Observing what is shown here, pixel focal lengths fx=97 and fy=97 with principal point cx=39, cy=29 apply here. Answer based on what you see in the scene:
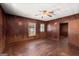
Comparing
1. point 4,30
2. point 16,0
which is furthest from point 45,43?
point 16,0

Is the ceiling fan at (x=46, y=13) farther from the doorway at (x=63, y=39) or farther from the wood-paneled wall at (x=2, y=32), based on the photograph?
the wood-paneled wall at (x=2, y=32)

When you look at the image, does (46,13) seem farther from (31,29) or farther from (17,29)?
(17,29)

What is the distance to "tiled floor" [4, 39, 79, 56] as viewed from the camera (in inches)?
89.4

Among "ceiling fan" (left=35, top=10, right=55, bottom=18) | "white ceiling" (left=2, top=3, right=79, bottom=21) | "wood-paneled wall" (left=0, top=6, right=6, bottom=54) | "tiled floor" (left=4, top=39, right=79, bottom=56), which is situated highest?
"white ceiling" (left=2, top=3, right=79, bottom=21)

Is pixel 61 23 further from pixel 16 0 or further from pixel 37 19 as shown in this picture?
pixel 16 0

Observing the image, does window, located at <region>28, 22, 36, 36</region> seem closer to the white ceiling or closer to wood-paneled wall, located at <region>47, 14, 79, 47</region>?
the white ceiling

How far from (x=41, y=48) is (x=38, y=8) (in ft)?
3.11

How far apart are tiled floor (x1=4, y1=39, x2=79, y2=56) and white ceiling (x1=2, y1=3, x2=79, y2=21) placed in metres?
0.66

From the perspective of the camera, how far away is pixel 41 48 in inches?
91.1

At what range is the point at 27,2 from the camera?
88.7 inches

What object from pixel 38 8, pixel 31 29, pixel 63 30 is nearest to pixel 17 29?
pixel 31 29

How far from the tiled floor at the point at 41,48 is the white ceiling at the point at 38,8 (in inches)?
25.8

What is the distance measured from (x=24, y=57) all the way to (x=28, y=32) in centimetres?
61

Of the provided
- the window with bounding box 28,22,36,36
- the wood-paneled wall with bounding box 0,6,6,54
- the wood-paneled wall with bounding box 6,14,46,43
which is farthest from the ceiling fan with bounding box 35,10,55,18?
the wood-paneled wall with bounding box 0,6,6,54
